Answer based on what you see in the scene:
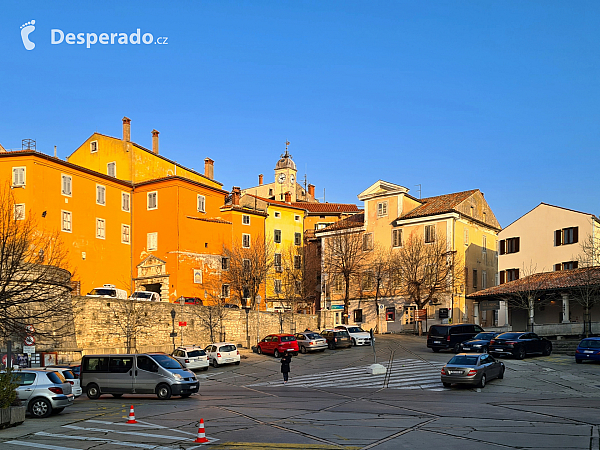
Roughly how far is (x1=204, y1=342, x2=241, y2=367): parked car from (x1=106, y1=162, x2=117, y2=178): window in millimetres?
26684

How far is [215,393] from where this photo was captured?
26.3 meters

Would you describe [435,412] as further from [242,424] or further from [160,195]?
[160,195]

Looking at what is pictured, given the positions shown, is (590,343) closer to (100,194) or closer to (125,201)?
(100,194)

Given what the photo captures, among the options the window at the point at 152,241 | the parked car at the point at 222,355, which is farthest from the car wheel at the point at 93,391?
the window at the point at 152,241

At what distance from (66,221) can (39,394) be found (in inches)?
1295

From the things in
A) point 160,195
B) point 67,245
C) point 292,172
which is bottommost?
point 67,245

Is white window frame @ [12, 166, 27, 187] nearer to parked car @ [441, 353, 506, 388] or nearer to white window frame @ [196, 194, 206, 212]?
white window frame @ [196, 194, 206, 212]

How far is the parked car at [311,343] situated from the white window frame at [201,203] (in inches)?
820

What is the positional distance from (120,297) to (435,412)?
30593 mm

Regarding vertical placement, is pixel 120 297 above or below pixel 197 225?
below

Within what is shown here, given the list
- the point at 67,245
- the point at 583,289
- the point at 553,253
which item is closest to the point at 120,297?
the point at 67,245

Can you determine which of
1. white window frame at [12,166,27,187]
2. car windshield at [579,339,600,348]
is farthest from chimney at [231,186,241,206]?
car windshield at [579,339,600,348]

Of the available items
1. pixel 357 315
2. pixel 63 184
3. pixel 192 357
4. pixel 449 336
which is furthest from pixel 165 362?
pixel 357 315

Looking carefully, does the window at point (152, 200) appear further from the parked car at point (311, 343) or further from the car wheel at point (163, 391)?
the car wheel at point (163, 391)
